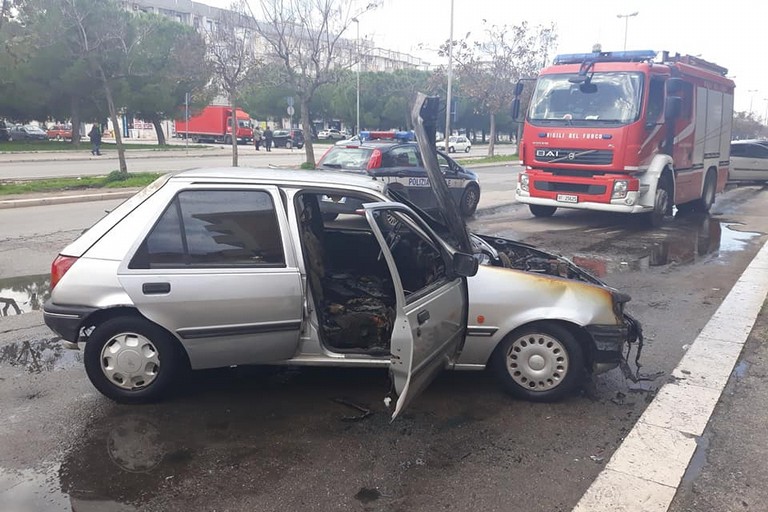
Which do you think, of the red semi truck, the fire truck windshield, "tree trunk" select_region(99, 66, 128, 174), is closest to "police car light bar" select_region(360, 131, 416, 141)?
the fire truck windshield

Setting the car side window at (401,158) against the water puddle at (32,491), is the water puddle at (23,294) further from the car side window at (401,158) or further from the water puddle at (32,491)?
the car side window at (401,158)

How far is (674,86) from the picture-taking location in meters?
11.8

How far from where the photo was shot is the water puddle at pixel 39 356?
4895mm

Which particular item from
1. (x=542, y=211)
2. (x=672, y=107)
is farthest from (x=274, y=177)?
(x=542, y=211)

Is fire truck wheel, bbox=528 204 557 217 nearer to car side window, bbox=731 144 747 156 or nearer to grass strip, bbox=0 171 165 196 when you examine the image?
grass strip, bbox=0 171 165 196

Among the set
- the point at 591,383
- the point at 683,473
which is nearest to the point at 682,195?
the point at 591,383

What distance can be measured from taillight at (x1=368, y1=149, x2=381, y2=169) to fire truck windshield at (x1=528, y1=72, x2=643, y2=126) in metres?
3.29

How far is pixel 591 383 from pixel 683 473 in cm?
128

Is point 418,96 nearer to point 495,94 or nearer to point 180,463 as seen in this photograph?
A: point 180,463

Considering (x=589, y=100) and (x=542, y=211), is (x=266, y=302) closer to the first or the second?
(x=589, y=100)

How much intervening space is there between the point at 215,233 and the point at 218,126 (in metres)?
53.5

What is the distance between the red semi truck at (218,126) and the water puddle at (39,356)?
49376 millimetres

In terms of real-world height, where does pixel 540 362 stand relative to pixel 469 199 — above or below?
below

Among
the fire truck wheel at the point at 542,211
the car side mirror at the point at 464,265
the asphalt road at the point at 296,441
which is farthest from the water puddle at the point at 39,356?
the fire truck wheel at the point at 542,211
